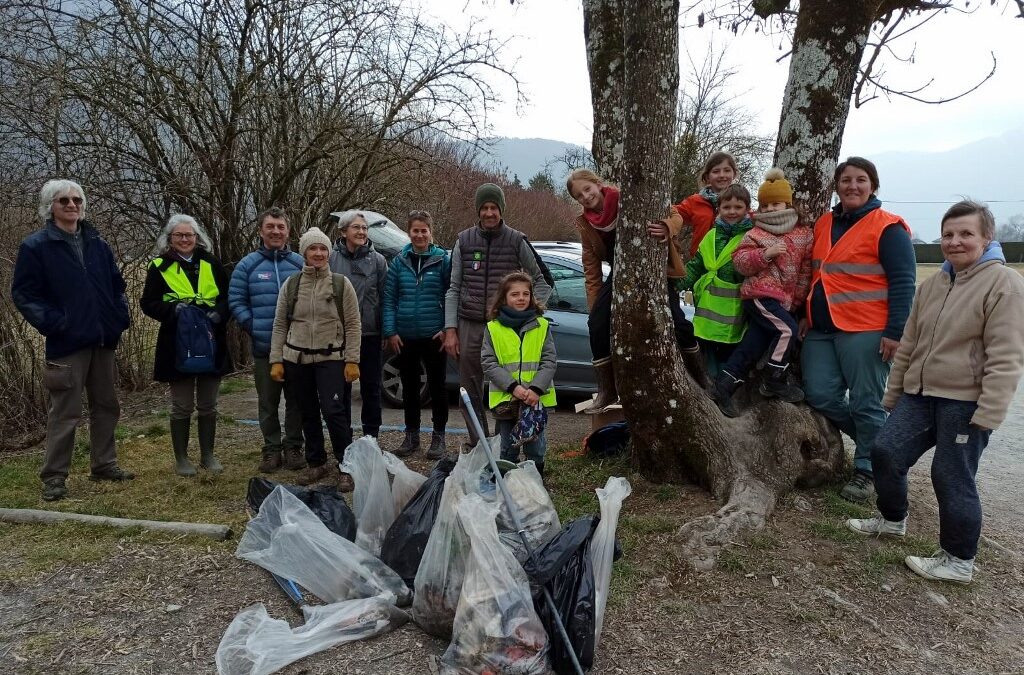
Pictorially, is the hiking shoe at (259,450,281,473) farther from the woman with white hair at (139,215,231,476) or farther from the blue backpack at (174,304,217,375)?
the blue backpack at (174,304,217,375)

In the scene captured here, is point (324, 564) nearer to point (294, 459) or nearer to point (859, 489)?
point (294, 459)

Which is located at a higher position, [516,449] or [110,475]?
[516,449]

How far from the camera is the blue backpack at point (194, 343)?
443 cm

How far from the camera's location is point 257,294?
4590 millimetres

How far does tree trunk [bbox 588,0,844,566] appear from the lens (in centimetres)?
340

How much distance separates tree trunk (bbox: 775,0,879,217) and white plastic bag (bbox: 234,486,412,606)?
319 centimetres

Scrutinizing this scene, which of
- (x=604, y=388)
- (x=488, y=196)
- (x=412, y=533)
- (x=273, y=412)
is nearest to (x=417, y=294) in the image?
(x=488, y=196)

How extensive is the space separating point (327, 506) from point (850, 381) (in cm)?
290

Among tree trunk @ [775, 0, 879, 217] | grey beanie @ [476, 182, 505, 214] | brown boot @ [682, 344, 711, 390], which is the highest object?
tree trunk @ [775, 0, 879, 217]

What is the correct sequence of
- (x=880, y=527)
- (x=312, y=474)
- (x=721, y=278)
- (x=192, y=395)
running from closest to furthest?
(x=880, y=527) → (x=721, y=278) → (x=312, y=474) → (x=192, y=395)

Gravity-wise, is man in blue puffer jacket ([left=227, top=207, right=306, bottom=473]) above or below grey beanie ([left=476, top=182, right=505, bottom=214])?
below

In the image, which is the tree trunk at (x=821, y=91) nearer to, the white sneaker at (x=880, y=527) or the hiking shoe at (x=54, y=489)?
the white sneaker at (x=880, y=527)

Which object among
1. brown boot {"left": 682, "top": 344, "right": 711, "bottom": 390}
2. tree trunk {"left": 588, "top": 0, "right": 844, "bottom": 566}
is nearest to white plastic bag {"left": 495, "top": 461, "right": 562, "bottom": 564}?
tree trunk {"left": 588, "top": 0, "right": 844, "bottom": 566}

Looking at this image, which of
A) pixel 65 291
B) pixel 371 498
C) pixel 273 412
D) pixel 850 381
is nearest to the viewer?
pixel 371 498
